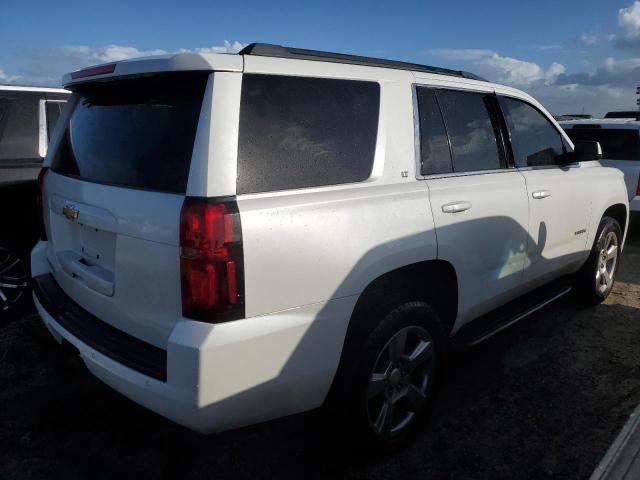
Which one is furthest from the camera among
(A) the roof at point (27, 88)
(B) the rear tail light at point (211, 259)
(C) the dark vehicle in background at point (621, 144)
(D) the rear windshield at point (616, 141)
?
(D) the rear windshield at point (616, 141)

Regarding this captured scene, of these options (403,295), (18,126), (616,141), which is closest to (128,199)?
(403,295)

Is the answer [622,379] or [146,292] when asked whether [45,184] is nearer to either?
[146,292]

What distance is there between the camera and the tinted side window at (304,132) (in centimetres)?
196

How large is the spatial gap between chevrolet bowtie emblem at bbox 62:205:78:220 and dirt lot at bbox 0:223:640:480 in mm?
688

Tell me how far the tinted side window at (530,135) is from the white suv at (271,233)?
43 centimetres

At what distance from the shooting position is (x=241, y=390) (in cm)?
192

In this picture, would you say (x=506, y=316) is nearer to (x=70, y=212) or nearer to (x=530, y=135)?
(x=530, y=135)

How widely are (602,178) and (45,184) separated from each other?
4133 millimetres

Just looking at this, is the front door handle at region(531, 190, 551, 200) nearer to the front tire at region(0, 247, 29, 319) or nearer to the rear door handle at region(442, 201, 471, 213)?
the rear door handle at region(442, 201, 471, 213)

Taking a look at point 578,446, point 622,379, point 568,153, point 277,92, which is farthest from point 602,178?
point 277,92

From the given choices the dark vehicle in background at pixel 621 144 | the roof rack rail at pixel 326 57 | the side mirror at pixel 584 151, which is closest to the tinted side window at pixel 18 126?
the roof rack rail at pixel 326 57

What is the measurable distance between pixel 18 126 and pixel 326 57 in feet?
10.1

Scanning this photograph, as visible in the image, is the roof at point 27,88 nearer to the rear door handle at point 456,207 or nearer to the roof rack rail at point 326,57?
the roof rack rail at point 326,57

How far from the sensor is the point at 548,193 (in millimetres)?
3518
